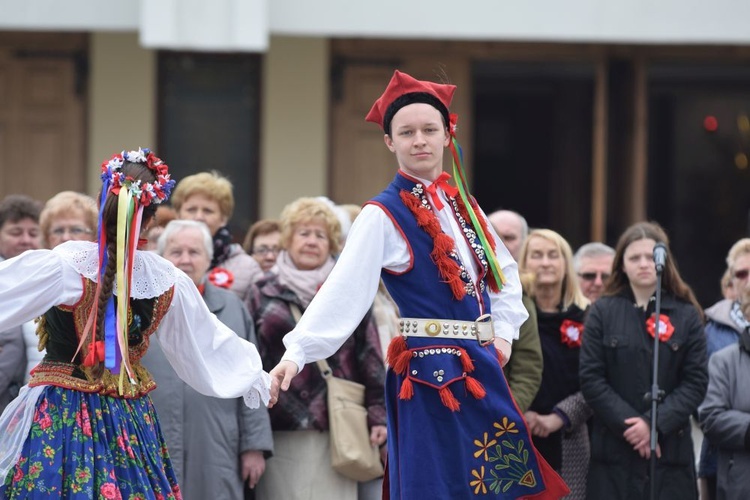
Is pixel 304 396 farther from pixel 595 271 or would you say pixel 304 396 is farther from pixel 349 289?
pixel 595 271

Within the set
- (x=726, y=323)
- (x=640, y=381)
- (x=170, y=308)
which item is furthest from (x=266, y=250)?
(x=170, y=308)

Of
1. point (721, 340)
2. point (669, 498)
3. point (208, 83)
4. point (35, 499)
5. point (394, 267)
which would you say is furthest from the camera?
point (208, 83)

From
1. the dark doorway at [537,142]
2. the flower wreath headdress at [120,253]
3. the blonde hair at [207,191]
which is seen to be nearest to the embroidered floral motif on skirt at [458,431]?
the flower wreath headdress at [120,253]

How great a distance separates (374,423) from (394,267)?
1.67 metres

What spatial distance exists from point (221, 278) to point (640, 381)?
78.5 inches

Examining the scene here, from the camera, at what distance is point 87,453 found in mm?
4332

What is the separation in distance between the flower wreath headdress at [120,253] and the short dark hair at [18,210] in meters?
2.03

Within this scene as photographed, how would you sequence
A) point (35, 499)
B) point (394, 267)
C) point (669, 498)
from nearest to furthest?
point (35, 499) < point (394, 267) < point (669, 498)

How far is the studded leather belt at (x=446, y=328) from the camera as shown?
14.9 feet

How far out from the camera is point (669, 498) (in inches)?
231

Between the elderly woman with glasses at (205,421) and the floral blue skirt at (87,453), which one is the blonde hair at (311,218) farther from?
the floral blue skirt at (87,453)

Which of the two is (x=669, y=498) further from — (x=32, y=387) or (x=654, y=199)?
(x=654, y=199)

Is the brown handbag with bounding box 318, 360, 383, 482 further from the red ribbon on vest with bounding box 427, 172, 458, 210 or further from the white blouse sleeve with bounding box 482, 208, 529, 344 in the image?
the red ribbon on vest with bounding box 427, 172, 458, 210

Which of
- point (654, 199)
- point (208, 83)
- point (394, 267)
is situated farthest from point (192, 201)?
point (654, 199)
